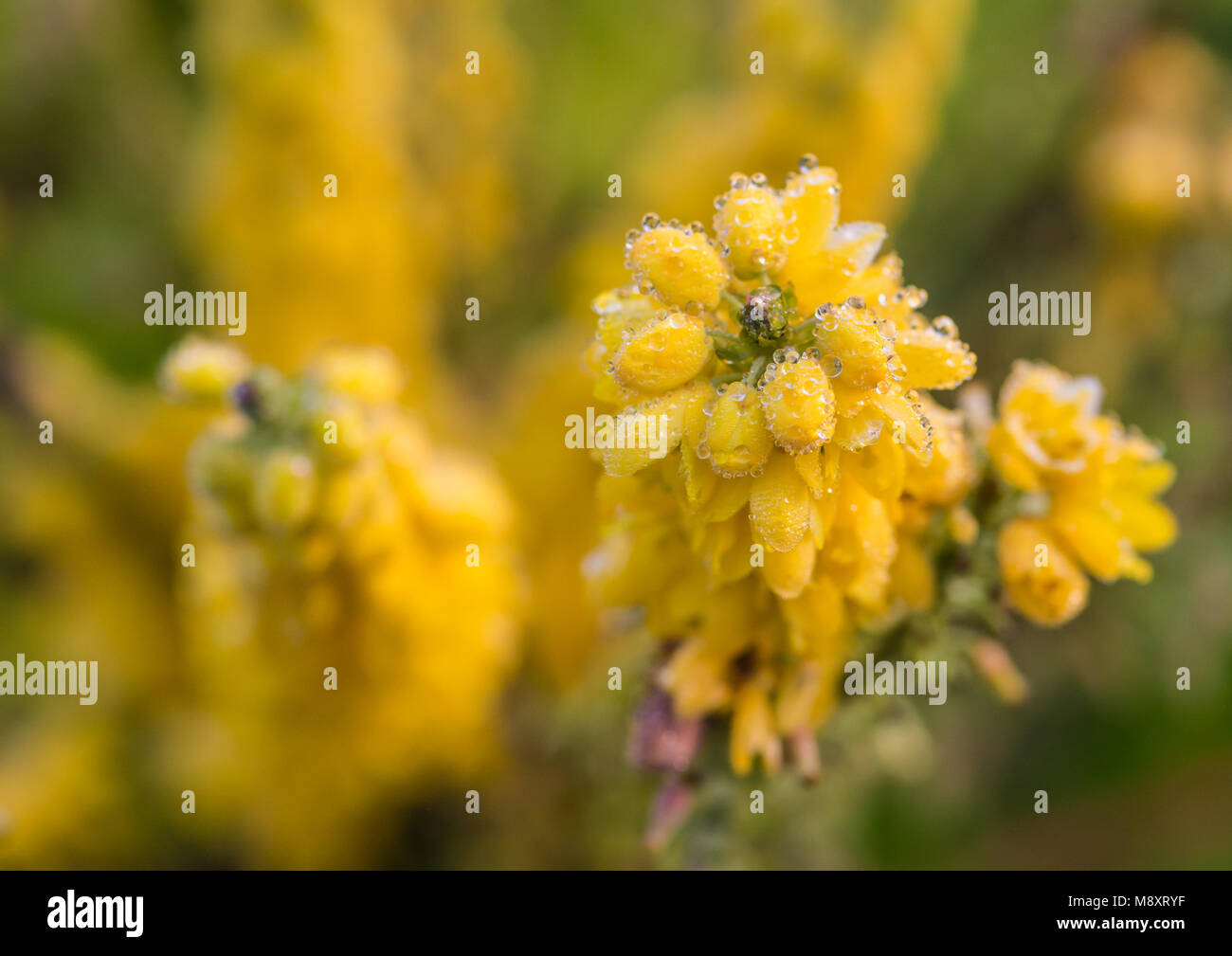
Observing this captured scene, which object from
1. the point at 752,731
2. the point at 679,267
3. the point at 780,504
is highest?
the point at 679,267

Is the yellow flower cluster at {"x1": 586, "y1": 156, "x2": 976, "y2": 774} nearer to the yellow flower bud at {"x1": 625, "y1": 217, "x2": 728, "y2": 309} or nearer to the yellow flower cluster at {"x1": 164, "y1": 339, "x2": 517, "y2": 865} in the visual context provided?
the yellow flower bud at {"x1": 625, "y1": 217, "x2": 728, "y2": 309}

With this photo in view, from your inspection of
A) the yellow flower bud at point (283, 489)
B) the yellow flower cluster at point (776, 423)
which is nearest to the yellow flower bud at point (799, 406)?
the yellow flower cluster at point (776, 423)

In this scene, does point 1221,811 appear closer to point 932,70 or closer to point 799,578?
point 932,70

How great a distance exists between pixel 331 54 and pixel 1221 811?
1.24 meters

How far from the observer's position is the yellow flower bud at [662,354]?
58 centimetres

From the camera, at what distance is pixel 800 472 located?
58cm

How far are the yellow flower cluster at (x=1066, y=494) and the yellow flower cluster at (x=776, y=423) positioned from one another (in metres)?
0.03

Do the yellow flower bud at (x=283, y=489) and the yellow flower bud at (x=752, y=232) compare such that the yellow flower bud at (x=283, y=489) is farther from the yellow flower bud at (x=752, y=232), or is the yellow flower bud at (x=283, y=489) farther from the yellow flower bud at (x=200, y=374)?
the yellow flower bud at (x=752, y=232)

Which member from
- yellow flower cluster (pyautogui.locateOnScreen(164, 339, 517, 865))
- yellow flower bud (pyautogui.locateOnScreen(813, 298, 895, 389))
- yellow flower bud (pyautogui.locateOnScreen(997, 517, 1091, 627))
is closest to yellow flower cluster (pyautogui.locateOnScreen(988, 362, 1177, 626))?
yellow flower bud (pyautogui.locateOnScreen(997, 517, 1091, 627))

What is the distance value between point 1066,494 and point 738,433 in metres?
0.23

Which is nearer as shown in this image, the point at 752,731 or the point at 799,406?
the point at 799,406

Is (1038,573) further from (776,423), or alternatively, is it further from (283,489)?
(283,489)

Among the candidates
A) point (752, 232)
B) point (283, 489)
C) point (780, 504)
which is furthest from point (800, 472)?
point (283, 489)
